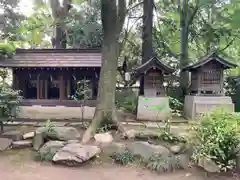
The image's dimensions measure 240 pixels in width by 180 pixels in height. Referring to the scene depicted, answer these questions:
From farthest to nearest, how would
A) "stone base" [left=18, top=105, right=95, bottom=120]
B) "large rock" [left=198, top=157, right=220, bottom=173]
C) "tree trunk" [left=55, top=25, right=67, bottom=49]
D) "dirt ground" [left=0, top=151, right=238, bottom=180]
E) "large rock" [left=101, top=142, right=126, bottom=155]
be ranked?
"tree trunk" [left=55, top=25, right=67, bottom=49] < "stone base" [left=18, top=105, right=95, bottom=120] < "large rock" [left=101, top=142, right=126, bottom=155] < "large rock" [left=198, top=157, right=220, bottom=173] < "dirt ground" [left=0, top=151, right=238, bottom=180]

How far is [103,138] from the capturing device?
26.6 ft

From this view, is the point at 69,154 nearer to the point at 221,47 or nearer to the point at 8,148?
the point at 8,148

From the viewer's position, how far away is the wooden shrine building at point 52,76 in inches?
493

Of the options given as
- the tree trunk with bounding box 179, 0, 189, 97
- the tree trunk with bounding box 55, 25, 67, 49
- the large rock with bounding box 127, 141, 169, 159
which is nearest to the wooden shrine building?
the tree trunk with bounding box 179, 0, 189, 97

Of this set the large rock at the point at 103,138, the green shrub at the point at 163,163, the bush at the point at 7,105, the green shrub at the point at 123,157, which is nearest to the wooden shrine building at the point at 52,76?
the bush at the point at 7,105

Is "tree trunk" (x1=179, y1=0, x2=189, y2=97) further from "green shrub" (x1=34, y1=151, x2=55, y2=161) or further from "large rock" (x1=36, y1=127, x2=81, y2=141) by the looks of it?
"green shrub" (x1=34, y1=151, x2=55, y2=161)

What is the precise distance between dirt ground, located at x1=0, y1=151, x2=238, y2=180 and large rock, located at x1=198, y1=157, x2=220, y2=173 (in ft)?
0.54

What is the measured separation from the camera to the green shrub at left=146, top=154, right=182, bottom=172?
6457 millimetres

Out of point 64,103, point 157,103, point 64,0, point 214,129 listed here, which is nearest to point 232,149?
point 214,129

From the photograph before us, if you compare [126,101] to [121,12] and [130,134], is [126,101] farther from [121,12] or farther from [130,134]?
[130,134]

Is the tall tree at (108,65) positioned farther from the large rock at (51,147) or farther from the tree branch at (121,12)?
the large rock at (51,147)

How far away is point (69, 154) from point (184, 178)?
109 inches

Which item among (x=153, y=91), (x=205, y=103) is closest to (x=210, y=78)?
(x=205, y=103)

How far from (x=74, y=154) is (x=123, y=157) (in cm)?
124
